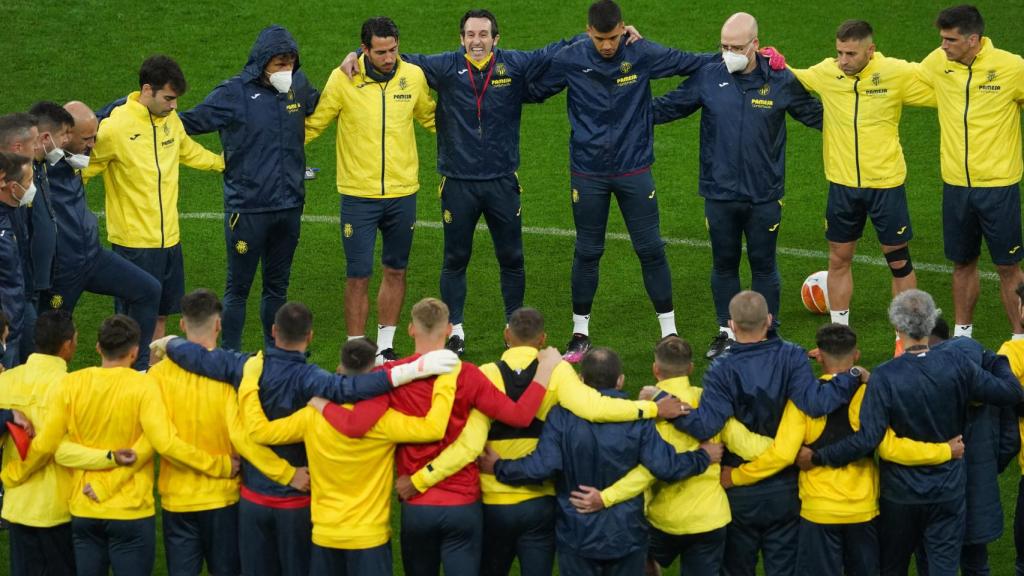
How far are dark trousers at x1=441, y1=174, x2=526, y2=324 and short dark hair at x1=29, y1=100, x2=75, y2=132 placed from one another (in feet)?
9.75

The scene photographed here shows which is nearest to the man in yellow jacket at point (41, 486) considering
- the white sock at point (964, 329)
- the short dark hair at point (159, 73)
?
the short dark hair at point (159, 73)

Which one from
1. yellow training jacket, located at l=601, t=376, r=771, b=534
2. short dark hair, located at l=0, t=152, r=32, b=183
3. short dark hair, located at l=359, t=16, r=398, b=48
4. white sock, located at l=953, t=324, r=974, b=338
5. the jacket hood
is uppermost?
short dark hair, located at l=359, t=16, r=398, b=48

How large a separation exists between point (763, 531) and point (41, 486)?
12.4 ft

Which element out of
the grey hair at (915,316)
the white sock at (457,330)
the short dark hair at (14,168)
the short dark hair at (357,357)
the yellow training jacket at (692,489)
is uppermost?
the short dark hair at (14,168)

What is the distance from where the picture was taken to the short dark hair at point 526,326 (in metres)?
Answer: 8.00

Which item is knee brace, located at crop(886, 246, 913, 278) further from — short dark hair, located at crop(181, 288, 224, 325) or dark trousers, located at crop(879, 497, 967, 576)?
short dark hair, located at crop(181, 288, 224, 325)

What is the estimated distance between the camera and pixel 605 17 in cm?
1128

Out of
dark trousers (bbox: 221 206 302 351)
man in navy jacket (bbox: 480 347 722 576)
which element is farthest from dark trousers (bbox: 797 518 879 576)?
dark trousers (bbox: 221 206 302 351)

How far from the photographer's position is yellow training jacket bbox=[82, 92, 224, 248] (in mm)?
10945

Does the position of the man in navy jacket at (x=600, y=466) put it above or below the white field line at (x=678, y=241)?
above

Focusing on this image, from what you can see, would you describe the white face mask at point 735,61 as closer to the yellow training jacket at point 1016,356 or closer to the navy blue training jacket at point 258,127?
the navy blue training jacket at point 258,127

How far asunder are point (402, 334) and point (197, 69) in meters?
7.20

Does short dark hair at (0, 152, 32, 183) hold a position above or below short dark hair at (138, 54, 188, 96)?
below

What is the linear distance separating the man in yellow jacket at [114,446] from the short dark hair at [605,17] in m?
4.72
